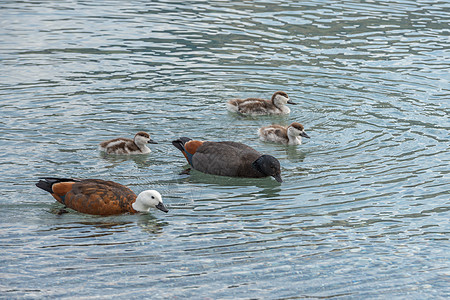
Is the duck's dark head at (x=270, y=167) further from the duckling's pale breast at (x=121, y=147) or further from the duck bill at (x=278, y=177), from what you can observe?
the duckling's pale breast at (x=121, y=147)

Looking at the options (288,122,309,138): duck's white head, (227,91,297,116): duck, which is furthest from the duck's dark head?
(227,91,297,116): duck

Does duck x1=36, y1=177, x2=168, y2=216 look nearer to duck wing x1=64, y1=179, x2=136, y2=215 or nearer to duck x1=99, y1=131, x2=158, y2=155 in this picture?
duck wing x1=64, y1=179, x2=136, y2=215

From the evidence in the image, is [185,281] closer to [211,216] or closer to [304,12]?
[211,216]

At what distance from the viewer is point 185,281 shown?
768 centimetres

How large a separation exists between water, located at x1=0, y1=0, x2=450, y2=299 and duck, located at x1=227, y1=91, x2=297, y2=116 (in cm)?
17

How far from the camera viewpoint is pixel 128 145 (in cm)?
1212

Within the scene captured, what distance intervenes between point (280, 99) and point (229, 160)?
11.0ft

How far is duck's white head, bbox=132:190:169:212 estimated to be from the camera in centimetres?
943

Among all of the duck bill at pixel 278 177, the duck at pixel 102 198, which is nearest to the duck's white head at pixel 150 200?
the duck at pixel 102 198

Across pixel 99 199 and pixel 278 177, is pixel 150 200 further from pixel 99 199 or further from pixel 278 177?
pixel 278 177

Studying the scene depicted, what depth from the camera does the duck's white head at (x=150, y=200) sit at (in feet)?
30.9

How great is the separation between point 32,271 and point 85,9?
15.9 metres

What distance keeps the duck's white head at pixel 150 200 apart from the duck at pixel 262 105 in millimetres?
5027

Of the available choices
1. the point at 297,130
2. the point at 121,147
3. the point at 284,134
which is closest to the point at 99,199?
the point at 121,147
